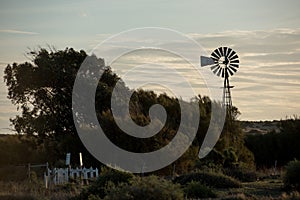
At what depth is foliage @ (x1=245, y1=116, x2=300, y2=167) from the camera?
1857 inches

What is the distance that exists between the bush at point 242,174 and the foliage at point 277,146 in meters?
14.3

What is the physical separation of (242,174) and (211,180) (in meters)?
5.06

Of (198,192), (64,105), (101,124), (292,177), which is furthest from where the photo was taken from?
(64,105)

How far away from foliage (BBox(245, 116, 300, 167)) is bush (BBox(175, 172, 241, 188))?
1955cm

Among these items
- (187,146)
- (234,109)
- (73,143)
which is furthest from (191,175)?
(234,109)

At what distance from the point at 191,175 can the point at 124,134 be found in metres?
11.5

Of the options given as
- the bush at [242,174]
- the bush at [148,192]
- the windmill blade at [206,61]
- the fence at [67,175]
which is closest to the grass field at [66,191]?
the bush at [242,174]

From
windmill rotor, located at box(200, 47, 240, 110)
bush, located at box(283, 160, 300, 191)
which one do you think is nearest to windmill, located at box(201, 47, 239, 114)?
windmill rotor, located at box(200, 47, 240, 110)

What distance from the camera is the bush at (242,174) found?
103 feet

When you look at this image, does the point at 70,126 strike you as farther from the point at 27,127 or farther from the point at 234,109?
the point at 234,109

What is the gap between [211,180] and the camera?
27.2 m

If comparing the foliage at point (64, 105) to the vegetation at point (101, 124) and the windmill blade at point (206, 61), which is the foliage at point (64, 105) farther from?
the windmill blade at point (206, 61)

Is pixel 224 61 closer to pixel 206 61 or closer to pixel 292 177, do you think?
pixel 206 61

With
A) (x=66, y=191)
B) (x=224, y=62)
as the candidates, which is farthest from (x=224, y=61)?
(x=66, y=191)
